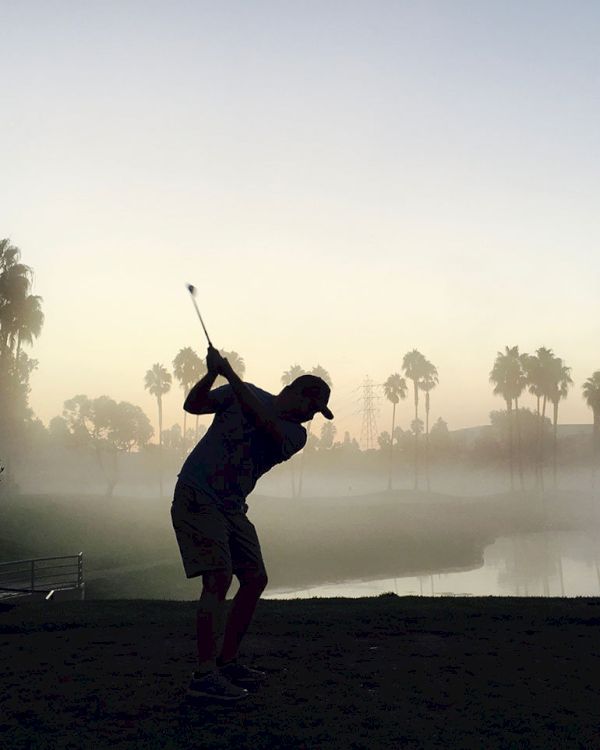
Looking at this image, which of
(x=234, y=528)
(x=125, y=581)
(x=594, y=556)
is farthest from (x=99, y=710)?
(x=594, y=556)

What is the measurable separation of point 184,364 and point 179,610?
290ft

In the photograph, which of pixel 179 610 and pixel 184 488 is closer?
pixel 184 488

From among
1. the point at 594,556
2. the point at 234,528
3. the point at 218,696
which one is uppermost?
the point at 234,528

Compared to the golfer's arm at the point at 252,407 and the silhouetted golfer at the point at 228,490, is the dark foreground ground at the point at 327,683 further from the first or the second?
the golfer's arm at the point at 252,407

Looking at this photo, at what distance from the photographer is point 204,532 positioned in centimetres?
484

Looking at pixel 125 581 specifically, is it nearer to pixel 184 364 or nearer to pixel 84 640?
pixel 84 640

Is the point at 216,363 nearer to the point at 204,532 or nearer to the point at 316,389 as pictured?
the point at 316,389

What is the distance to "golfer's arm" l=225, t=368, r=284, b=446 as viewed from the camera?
16.1 ft

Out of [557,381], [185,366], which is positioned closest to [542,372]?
[557,381]

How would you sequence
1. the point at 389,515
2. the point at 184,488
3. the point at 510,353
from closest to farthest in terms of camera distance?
the point at 184,488 → the point at 389,515 → the point at 510,353

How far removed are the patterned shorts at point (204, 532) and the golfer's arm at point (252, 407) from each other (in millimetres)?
603

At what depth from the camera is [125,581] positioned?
37438 mm

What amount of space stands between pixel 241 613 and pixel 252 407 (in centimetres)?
144

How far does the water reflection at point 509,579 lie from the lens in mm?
34312
